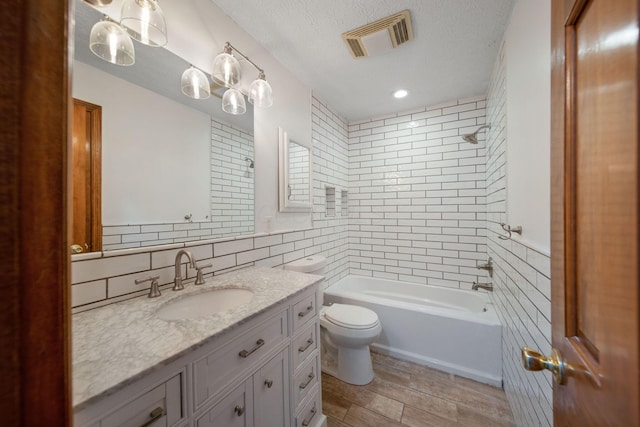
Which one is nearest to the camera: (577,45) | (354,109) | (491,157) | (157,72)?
(577,45)

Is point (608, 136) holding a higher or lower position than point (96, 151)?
lower

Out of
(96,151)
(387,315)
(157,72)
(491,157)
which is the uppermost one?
(157,72)

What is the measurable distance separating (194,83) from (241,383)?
4.63 ft

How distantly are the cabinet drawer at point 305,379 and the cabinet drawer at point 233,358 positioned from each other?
0.27 meters

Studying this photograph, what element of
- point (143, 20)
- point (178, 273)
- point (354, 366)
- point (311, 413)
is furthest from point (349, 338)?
point (143, 20)

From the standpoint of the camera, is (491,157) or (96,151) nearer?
(96,151)

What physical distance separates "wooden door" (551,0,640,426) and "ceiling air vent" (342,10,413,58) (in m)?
1.05

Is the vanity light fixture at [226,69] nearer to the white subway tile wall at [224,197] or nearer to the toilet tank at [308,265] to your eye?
the white subway tile wall at [224,197]

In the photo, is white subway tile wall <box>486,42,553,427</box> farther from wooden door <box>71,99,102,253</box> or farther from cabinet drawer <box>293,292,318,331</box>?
wooden door <box>71,99,102,253</box>

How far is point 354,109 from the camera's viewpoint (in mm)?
2652

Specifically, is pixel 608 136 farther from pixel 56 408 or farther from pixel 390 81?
pixel 390 81

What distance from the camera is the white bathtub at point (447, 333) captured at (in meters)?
1.75

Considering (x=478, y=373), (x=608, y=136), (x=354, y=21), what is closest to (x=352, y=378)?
(x=478, y=373)

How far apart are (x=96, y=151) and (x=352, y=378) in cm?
207
